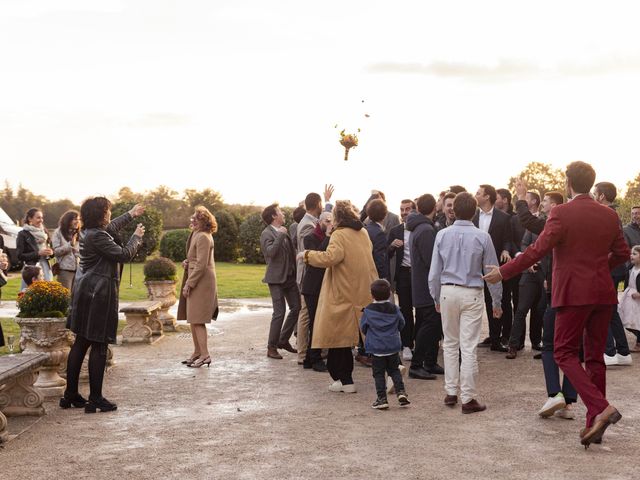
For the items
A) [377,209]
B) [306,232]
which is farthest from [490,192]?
[306,232]

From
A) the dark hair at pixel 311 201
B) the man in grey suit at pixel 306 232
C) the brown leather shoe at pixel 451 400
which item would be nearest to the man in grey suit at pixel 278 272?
the man in grey suit at pixel 306 232

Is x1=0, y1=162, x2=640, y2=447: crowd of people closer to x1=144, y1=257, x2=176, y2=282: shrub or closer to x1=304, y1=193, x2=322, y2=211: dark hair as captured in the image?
x1=304, y1=193, x2=322, y2=211: dark hair

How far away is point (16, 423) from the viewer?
289 inches

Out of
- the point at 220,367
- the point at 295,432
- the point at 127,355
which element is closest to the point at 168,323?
the point at 127,355

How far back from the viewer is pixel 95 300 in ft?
25.3

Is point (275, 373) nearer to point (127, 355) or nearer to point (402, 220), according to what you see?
point (127, 355)

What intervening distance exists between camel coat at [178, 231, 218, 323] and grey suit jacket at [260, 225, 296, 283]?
0.83 m

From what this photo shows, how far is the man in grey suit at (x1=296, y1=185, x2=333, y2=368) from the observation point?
1041cm

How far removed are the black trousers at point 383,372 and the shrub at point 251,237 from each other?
30.7m

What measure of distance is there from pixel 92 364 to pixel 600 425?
4518 millimetres

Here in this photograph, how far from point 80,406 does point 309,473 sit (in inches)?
127

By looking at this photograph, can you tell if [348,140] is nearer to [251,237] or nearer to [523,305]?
[523,305]

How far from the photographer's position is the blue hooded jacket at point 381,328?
7785mm

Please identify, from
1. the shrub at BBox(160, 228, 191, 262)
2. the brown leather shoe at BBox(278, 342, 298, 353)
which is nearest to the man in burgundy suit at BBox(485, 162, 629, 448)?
the brown leather shoe at BBox(278, 342, 298, 353)
